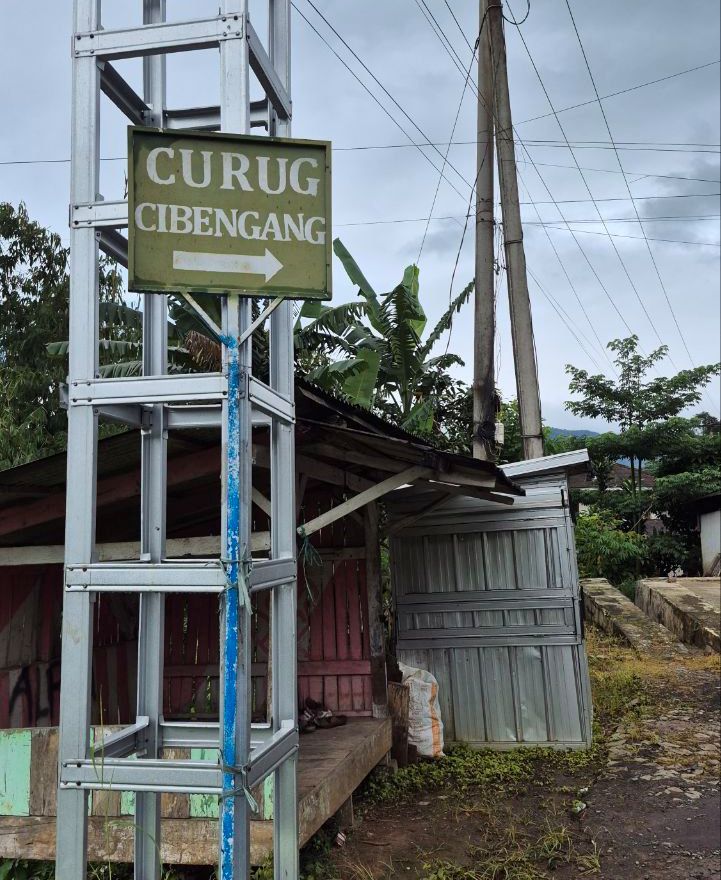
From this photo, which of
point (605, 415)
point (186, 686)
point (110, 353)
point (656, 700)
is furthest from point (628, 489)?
point (186, 686)

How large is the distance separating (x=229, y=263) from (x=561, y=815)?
5.11 meters

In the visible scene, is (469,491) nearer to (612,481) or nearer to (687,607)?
(687,607)

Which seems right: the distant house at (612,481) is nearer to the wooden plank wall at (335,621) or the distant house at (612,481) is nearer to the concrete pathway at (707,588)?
the wooden plank wall at (335,621)

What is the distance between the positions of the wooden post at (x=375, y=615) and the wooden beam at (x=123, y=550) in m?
2.06

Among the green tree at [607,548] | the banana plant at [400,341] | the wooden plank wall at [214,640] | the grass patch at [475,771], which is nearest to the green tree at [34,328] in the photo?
the banana plant at [400,341]

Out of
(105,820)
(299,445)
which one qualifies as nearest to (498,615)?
(299,445)

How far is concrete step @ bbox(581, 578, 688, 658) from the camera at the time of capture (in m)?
12.9

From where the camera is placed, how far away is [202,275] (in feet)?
8.80

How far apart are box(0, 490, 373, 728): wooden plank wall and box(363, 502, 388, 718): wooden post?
0.08 metres

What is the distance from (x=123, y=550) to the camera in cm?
505

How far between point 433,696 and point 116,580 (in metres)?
5.40

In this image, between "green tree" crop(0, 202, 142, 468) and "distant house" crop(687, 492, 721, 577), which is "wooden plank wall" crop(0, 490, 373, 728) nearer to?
"green tree" crop(0, 202, 142, 468)

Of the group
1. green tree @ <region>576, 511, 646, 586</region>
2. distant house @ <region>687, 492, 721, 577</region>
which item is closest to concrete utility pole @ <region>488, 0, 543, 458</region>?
green tree @ <region>576, 511, 646, 586</region>

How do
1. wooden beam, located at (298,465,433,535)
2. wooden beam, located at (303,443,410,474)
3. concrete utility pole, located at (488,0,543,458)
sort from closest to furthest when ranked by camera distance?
wooden beam, located at (298,465,433,535)
wooden beam, located at (303,443,410,474)
concrete utility pole, located at (488,0,543,458)
